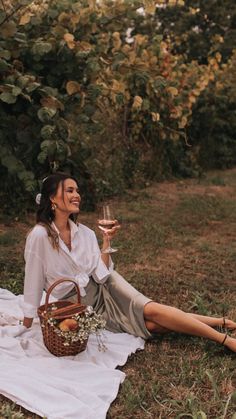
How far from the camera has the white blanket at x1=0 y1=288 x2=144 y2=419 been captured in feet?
9.46

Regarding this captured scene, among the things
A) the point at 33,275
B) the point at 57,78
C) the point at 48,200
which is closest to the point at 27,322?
the point at 33,275

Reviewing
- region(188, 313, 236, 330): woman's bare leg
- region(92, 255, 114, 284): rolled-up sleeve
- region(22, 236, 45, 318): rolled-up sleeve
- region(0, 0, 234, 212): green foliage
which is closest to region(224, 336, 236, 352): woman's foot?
region(188, 313, 236, 330): woman's bare leg

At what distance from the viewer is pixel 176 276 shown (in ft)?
17.5

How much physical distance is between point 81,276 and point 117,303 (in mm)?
351

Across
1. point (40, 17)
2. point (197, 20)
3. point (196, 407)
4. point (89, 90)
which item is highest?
point (197, 20)

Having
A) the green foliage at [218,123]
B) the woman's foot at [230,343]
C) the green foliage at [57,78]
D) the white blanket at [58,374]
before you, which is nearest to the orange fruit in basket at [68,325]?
the white blanket at [58,374]

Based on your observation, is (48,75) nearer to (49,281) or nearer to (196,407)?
(49,281)

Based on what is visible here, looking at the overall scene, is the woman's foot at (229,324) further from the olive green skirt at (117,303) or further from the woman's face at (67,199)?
the woman's face at (67,199)

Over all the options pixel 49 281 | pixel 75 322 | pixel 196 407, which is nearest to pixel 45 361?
pixel 75 322

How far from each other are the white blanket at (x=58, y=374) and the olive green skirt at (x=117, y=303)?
0.07m

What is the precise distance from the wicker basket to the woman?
25cm

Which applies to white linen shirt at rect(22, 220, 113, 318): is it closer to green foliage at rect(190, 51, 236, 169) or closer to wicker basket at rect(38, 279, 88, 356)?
wicker basket at rect(38, 279, 88, 356)

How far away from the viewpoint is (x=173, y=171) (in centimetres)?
1088

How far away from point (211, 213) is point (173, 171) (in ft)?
9.90
